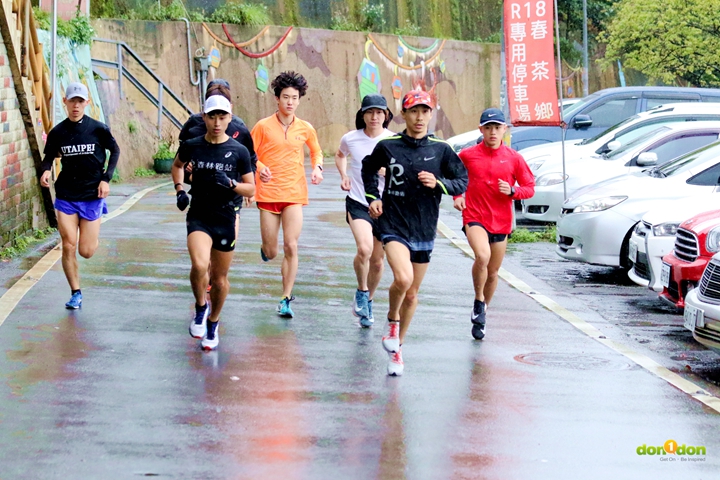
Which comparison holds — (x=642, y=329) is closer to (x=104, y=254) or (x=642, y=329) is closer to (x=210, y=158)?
(x=210, y=158)

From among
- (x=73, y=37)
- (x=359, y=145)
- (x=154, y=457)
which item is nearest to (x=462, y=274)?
(x=359, y=145)

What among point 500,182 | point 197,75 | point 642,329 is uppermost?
point 197,75

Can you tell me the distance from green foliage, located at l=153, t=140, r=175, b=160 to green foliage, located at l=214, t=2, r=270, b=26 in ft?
20.9

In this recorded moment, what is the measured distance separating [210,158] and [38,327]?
2.00 m

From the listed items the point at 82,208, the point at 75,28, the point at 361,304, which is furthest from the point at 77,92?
the point at 75,28

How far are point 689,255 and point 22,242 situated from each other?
7347 millimetres

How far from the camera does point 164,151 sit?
24.2 meters

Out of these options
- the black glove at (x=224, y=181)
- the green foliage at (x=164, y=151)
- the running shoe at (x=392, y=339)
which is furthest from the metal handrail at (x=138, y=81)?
the running shoe at (x=392, y=339)

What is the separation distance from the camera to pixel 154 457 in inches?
214

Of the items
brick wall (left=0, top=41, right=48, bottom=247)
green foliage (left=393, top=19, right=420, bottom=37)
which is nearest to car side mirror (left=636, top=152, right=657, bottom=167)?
brick wall (left=0, top=41, right=48, bottom=247)

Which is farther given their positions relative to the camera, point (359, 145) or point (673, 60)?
point (673, 60)

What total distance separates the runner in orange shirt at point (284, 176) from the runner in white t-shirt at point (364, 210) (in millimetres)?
348

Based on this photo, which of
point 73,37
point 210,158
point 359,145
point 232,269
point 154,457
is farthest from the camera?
point 73,37

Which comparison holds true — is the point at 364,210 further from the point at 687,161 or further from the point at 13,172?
the point at 13,172
